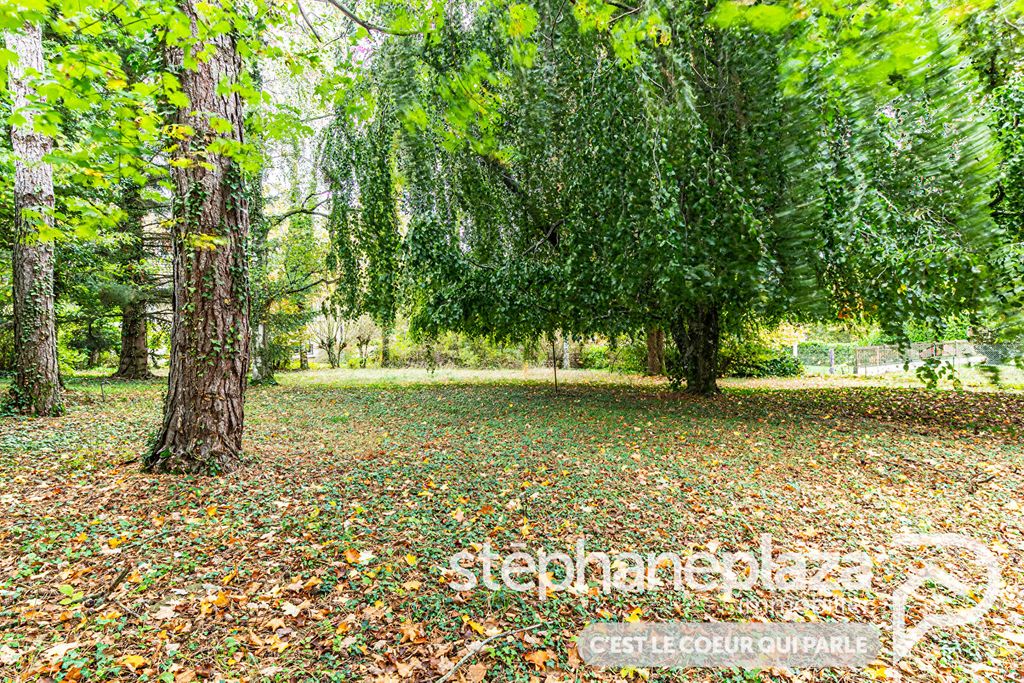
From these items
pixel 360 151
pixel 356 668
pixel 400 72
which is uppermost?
pixel 400 72

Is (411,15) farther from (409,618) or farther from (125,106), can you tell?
(409,618)

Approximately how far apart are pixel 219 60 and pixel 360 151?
2581 millimetres

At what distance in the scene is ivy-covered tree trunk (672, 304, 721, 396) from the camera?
7.92 m

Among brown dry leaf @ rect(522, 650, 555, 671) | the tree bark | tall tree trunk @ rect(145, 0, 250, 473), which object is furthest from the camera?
the tree bark

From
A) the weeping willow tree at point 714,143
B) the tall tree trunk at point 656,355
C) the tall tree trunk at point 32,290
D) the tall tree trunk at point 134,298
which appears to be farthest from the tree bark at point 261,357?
the tall tree trunk at point 656,355

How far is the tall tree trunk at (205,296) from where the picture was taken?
3.27 meters

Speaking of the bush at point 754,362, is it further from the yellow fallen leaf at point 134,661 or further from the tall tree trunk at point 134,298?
the tall tree trunk at point 134,298

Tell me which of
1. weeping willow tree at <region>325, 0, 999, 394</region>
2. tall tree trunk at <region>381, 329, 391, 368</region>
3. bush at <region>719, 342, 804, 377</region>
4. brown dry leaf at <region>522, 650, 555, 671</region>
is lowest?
brown dry leaf at <region>522, 650, 555, 671</region>

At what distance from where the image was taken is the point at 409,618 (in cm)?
199

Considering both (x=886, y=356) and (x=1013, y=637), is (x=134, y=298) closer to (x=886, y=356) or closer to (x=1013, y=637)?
(x=1013, y=637)

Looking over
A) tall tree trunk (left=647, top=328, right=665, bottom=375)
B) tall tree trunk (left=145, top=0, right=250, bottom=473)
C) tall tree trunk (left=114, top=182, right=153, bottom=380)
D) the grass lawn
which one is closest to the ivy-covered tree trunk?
the grass lawn

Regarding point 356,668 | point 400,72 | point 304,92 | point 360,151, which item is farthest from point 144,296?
point 356,668

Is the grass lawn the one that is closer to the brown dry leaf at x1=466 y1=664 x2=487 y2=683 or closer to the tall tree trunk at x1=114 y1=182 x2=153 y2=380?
the brown dry leaf at x1=466 y1=664 x2=487 y2=683

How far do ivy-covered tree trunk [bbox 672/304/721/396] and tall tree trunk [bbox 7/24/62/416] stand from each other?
342 inches
